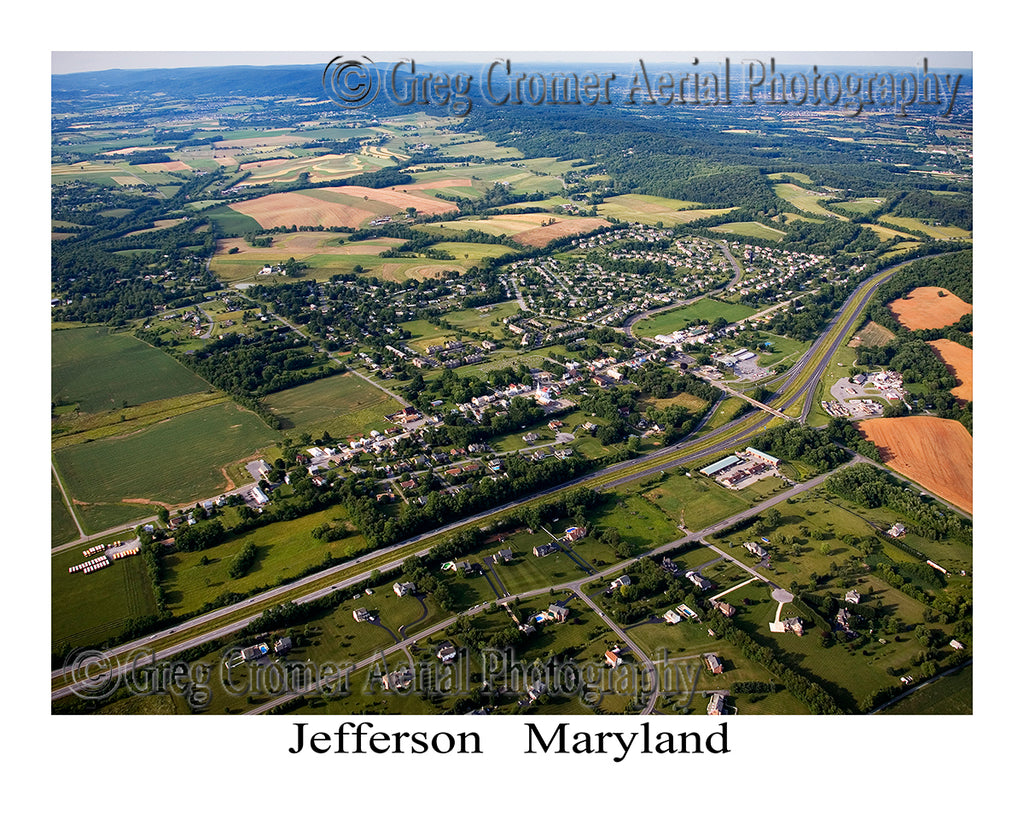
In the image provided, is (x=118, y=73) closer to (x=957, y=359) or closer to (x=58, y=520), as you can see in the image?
(x=58, y=520)

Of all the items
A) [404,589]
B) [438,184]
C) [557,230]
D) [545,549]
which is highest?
[438,184]

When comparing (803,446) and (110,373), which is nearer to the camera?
(803,446)

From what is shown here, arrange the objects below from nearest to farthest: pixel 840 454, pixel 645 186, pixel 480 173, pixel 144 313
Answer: pixel 840 454, pixel 144 313, pixel 645 186, pixel 480 173

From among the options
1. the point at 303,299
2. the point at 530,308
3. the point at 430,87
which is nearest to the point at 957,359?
the point at 530,308

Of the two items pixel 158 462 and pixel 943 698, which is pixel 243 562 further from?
pixel 943 698

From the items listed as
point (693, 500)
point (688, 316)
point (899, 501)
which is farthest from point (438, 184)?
point (899, 501)

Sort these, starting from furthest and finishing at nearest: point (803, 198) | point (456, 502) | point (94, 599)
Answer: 1. point (803, 198)
2. point (456, 502)
3. point (94, 599)
